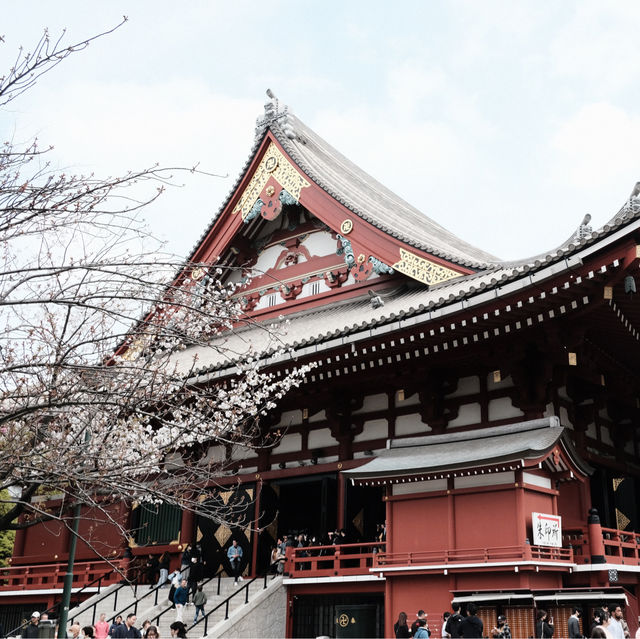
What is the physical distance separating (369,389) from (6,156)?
11391 millimetres

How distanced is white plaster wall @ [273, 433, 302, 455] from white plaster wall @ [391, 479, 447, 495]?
4.01 m

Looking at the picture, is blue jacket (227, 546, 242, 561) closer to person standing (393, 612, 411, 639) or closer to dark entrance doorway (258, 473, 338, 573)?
dark entrance doorway (258, 473, 338, 573)

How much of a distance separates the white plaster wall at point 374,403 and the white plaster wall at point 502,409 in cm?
255

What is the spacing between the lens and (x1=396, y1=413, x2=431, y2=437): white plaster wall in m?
16.0

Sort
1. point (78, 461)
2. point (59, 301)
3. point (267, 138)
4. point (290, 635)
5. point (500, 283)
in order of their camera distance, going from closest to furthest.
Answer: point (59, 301)
point (78, 461)
point (500, 283)
point (290, 635)
point (267, 138)

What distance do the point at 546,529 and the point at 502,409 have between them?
2.77 meters

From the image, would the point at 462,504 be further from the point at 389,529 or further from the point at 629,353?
the point at 629,353

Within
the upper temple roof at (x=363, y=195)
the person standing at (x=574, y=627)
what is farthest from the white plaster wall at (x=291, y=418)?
the person standing at (x=574, y=627)

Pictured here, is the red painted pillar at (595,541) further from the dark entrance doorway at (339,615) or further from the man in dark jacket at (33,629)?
the man in dark jacket at (33,629)

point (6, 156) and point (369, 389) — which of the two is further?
point (369, 389)

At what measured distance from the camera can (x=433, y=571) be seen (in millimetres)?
13203

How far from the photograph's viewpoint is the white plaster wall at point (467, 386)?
1537 cm

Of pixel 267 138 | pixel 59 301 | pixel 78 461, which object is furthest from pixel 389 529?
pixel 267 138

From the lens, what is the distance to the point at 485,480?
13.4 metres
